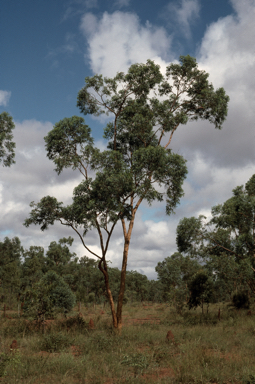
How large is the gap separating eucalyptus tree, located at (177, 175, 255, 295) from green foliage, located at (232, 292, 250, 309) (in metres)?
1.97

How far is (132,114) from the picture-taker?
1852 centimetres

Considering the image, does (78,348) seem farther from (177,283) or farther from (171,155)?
(177,283)

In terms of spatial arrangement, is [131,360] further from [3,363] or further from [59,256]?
[59,256]

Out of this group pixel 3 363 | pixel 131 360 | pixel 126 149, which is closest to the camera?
pixel 3 363

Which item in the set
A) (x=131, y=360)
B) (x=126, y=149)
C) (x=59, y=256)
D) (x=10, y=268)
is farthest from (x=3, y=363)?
(x=59, y=256)

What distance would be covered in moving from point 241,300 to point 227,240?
7.13 metres

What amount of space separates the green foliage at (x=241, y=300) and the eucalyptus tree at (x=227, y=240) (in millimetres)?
1967

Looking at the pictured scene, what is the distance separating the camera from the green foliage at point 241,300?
24.0 meters

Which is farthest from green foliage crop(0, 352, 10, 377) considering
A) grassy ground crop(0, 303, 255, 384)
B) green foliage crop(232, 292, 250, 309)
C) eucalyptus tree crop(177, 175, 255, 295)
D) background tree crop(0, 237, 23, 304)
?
background tree crop(0, 237, 23, 304)

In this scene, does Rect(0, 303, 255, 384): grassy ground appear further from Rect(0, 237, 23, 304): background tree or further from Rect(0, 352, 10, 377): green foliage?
Rect(0, 237, 23, 304): background tree

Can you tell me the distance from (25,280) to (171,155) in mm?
34438

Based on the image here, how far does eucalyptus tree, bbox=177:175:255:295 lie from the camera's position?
19.3 metres

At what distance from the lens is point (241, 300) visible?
958 inches

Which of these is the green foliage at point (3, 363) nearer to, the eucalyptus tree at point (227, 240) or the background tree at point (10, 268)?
the eucalyptus tree at point (227, 240)
